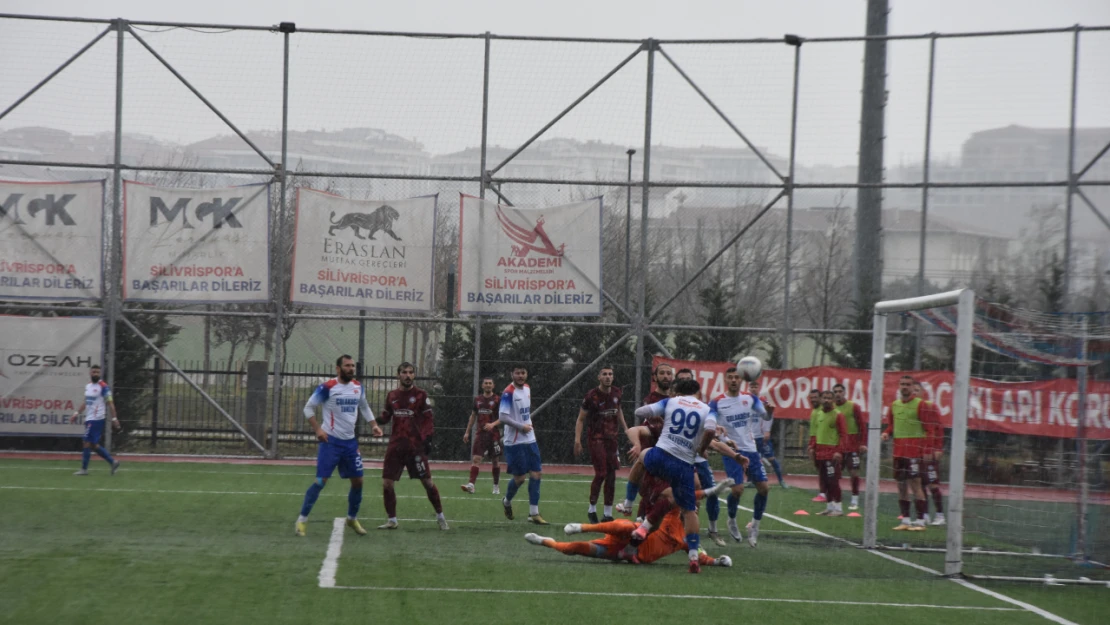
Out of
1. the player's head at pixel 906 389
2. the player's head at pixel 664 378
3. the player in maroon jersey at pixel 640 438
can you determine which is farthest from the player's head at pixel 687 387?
the player's head at pixel 906 389

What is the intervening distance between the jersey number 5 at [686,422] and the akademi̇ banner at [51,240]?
54.0 feet

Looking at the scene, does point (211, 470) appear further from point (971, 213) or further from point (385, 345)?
point (971, 213)

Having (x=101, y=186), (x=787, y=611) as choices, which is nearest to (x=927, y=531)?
(x=787, y=611)

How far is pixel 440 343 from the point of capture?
82.6ft

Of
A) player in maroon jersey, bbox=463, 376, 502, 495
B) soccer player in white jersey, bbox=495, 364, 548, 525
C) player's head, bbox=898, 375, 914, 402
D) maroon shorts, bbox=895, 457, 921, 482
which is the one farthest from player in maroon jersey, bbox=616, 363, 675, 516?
player in maroon jersey, bbox=463, 376, 502, 495

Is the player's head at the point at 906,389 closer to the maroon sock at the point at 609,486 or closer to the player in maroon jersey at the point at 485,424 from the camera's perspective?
the maroon sock at the point at 609,486

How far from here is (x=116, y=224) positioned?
24.6m

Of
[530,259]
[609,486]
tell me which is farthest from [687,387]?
[530,259]

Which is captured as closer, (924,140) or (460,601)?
(460,601)

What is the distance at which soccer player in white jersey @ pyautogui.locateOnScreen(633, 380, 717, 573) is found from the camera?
12.0m

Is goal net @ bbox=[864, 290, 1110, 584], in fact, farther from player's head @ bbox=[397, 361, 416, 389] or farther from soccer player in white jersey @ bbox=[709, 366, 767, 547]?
player's head @ bbox=[397, 361, 416, 389]

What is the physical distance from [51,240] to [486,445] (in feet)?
34.5

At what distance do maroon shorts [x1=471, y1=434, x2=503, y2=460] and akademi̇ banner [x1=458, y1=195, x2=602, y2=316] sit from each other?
12.9 ft

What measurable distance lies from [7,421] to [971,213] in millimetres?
21185
